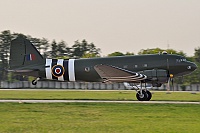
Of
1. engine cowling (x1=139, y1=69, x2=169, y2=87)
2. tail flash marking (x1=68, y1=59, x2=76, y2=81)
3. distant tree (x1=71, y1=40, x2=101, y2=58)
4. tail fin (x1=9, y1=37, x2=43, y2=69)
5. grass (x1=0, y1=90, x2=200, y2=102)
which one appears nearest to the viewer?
engine cowling (x1=139, y1=69, x2=169, y2=87)

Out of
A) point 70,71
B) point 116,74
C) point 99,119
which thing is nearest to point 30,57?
point 70,71

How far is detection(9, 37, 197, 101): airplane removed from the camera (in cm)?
3647

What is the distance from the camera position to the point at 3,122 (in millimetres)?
21109

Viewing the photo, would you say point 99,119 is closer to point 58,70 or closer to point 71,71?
point 71,71

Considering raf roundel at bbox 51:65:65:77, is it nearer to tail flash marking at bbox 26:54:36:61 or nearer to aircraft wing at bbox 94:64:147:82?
tail flash marking at bbox 26:54:36:61

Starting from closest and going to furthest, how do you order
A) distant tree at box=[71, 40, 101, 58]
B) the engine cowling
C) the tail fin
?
the engine cowling
the tail fin
distant tree at box=[71, 40, 101, 58]

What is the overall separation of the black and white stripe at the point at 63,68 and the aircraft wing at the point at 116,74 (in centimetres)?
276

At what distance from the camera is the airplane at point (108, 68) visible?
36.5 meters

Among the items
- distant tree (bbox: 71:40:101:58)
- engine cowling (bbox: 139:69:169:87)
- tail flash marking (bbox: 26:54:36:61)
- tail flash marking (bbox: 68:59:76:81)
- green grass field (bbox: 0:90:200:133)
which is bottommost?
green grass field (bbox: 0:90:200:133)

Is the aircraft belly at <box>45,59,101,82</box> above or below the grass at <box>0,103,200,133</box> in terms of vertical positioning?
above

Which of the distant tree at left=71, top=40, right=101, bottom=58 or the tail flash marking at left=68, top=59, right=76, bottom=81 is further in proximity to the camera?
the distant tree at left=71, top=40, right=101, bottom=58

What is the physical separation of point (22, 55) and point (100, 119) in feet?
65.3

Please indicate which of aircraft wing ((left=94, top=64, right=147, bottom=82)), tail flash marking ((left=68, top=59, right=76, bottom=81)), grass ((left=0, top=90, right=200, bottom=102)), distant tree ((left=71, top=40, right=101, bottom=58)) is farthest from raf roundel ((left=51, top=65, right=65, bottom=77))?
distant tree ((left=71, top=40, right=101, bottom=58))

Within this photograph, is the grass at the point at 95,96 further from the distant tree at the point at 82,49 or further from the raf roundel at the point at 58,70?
the distant tree at the point at 82,49
